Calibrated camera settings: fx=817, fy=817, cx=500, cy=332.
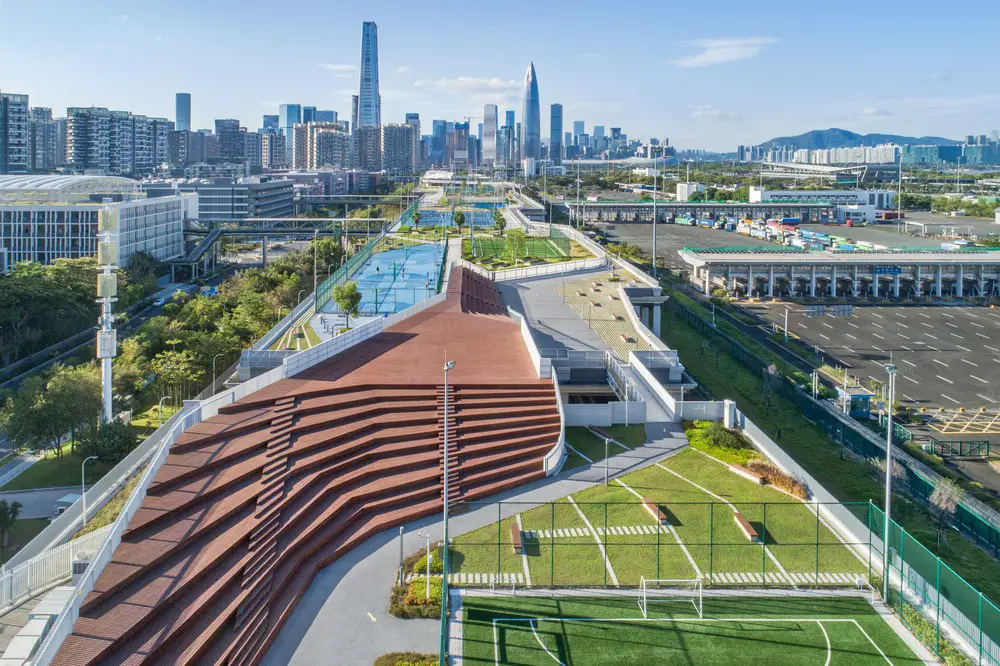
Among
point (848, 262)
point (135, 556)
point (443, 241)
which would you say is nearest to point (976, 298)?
point (848, 262)

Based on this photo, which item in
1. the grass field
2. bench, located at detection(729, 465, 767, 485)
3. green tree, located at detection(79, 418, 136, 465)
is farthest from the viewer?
green tree, located at detection(79, 418, 136, 465)

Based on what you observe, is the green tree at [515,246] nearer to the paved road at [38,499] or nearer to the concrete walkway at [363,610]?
the paved road at [38,499]

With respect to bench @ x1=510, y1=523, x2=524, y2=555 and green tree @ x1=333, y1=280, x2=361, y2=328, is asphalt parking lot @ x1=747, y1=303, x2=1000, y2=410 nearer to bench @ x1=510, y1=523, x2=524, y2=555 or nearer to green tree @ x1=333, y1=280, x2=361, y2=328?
bench @ x1=510, y1=523, x2=524, y2=555

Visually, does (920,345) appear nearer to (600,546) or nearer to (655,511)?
(655,511)

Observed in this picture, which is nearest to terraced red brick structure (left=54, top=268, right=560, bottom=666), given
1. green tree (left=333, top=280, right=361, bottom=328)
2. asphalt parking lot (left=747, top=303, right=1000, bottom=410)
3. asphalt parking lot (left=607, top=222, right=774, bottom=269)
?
green tree (left=333, top=280, right=361, bottom=328)

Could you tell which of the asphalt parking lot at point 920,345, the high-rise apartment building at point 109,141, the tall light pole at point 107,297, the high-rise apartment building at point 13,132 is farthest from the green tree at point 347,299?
the high-rise apartment building at point 109,141
